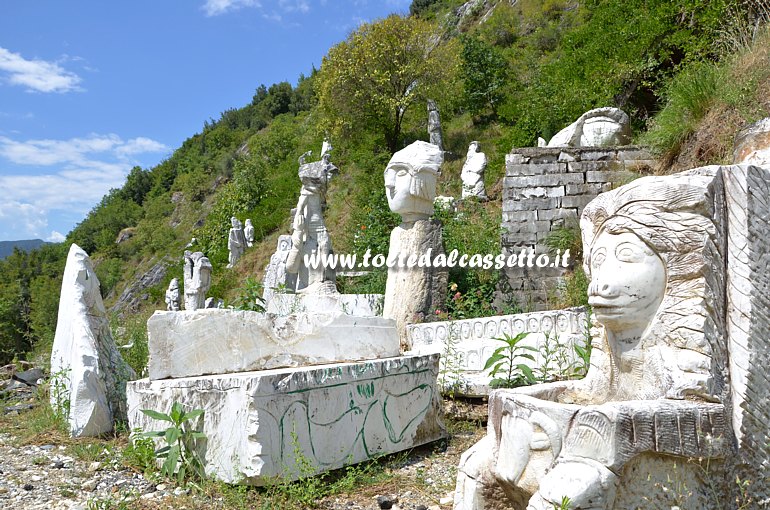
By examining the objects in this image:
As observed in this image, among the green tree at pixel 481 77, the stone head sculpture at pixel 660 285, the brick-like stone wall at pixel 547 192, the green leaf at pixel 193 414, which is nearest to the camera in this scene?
the stone head sculpture at pixel 660 285

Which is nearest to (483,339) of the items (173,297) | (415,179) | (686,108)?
(415,179)

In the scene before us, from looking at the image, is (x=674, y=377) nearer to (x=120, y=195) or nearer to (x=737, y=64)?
(x=737, y=64)

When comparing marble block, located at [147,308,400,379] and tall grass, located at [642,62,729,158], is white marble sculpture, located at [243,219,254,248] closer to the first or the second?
tall grass, located at [642,62,729,158]

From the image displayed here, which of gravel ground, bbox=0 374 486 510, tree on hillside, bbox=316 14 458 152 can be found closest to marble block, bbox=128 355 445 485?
gravel ground, bbox=0 374 486 510

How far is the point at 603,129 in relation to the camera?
31.7ft

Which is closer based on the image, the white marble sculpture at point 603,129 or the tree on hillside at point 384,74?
the white marble sculpture at point 603,129

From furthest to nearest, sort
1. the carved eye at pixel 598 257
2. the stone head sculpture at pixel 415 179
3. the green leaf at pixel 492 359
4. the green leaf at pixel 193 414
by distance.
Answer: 1. the stone head sculpture at pixel 415 179
2. the green leaf at pixel 492 359
3. the green leaf at pixel 193 414
4. the carved eye at pixel 598 257

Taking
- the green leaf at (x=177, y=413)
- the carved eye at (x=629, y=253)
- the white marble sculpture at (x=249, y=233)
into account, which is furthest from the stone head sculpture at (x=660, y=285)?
the white marble sculpture at (x=249, y=233)

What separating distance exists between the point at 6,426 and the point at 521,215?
6500mm

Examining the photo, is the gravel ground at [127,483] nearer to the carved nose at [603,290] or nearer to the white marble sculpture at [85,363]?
the white marble sculpture at [85,363]

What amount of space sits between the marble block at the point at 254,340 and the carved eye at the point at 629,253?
8.46ft

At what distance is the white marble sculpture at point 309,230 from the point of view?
9406mm

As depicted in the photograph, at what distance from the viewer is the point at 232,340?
13.2 feet

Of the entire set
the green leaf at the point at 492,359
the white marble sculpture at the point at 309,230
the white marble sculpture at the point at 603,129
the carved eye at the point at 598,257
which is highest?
the white marble sculpture at the point at 603,129
